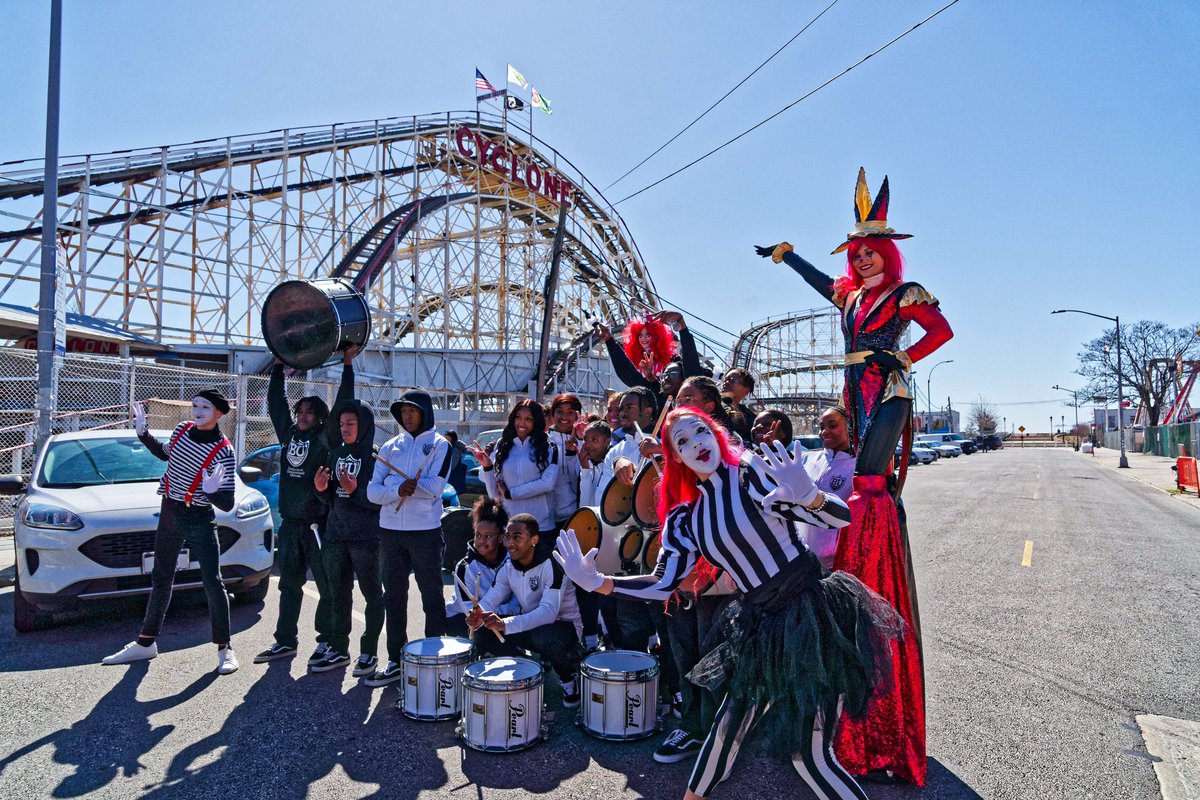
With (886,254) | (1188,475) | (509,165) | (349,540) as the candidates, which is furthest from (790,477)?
(509,165)

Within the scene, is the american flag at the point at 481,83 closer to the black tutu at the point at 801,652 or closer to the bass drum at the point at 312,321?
the bass drum at the point at 312,321

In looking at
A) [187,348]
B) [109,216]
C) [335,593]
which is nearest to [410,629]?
[335,593]

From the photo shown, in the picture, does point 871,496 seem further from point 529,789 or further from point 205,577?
point 205,577

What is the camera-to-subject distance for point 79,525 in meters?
5.45

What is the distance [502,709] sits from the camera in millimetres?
3523

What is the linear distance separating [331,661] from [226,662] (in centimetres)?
66

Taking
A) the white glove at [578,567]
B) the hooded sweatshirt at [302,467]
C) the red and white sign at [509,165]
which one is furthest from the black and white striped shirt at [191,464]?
the red and white sign at [509,165]

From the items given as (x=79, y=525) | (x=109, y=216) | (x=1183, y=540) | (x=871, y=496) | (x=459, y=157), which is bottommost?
(x=1183, y=540)

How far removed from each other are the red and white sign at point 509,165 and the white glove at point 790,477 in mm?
22177

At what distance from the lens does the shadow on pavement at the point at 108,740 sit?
131 inches

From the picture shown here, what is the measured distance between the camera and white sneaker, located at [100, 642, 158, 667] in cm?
483

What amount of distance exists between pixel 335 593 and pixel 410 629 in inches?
39.1

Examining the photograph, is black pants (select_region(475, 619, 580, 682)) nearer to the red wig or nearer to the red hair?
the red hair

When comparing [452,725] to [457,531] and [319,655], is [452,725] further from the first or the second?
[457,531]
